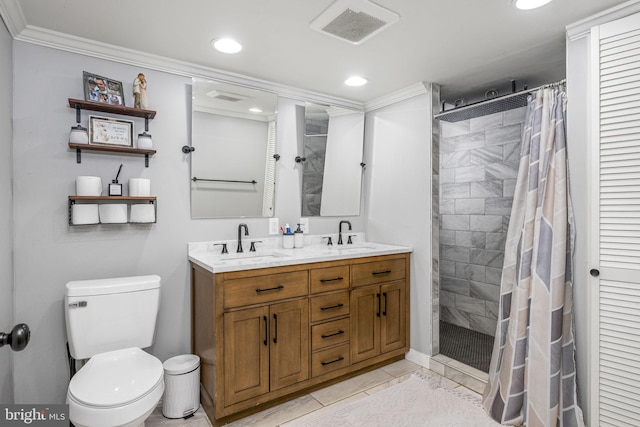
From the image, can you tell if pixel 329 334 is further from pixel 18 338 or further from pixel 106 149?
pixel 106 149

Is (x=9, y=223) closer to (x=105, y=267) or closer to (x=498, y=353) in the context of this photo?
(x=105, y=267)

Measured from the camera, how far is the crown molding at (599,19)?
5.77ft

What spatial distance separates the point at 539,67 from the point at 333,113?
5.43ft

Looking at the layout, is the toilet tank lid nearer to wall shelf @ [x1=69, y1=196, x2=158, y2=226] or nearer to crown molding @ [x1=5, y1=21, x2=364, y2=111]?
wall shelf @ [x1=69, y1=196, x2=158, y2=226]

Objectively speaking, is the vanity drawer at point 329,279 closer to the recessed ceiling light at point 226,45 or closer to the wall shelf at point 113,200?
the wall shelf at point 113,200

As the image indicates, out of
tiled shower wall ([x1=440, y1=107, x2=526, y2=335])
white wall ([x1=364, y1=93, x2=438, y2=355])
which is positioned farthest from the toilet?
tiled shower wall ([x1=440, y1=107, x2=526, y2=335])

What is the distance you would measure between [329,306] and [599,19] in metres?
2.34

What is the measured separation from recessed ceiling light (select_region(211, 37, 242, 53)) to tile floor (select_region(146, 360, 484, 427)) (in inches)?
93.2

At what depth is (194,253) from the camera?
2.50m

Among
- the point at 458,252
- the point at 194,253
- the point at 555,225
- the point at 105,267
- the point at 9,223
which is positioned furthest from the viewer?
the point at 458,252

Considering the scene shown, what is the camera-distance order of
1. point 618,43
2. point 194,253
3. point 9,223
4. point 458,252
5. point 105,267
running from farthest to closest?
point 458,252 < point 194,253 < point 105,267 < point 9,223 < point 618,43

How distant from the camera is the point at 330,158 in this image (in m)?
3.24

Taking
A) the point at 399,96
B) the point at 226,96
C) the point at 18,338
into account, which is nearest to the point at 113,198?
the point at 226,96

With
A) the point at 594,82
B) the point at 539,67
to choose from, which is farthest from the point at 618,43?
the point at 539,67
